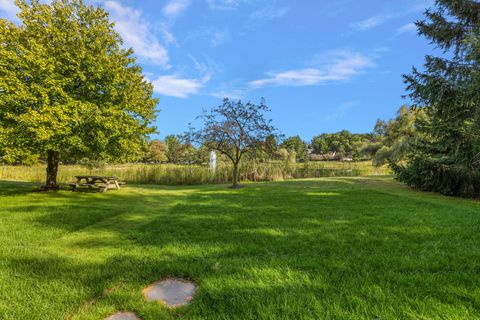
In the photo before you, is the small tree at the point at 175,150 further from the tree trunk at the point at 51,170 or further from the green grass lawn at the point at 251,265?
the green grass lawn at the point at 251,265

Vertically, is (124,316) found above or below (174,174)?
below

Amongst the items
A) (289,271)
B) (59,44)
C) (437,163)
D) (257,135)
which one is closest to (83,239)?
(289,271)

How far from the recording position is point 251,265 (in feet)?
9.89

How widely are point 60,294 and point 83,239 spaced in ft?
6.74

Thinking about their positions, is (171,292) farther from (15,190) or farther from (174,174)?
(174,174)

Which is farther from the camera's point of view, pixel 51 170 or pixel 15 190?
pixel 51 170

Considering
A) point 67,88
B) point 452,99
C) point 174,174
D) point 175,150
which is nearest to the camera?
point 452,99

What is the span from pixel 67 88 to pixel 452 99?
39.4 ft

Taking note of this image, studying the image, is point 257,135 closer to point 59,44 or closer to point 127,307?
point 59,44

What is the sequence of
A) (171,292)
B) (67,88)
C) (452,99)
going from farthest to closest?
(67,88)
(452,99)
(171,292)

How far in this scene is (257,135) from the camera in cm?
1357

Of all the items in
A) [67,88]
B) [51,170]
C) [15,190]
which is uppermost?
[67,88]

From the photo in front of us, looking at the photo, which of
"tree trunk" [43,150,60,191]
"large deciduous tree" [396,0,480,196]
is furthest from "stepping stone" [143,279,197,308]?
"tree trunk" [43,150,60,191]

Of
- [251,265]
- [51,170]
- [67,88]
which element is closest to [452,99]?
[251,265]
